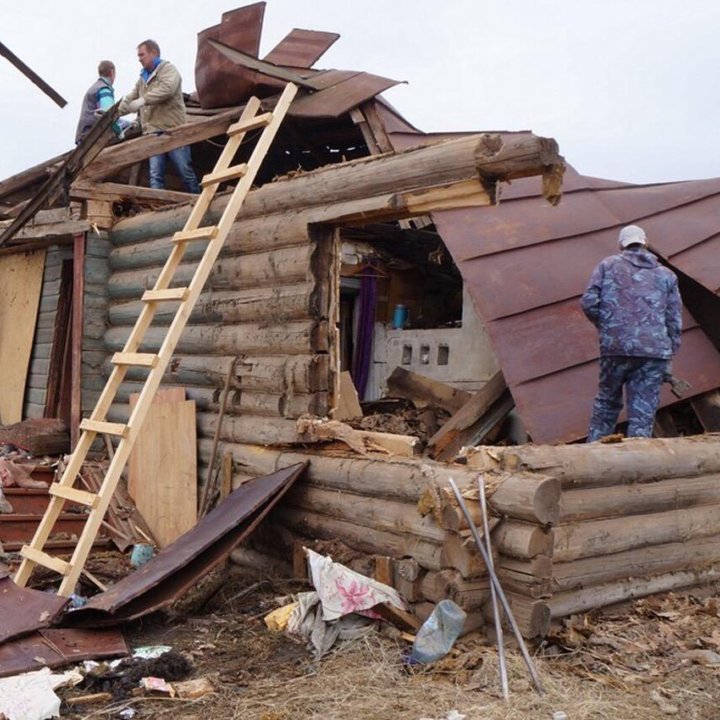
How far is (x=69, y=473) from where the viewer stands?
7.39 meters

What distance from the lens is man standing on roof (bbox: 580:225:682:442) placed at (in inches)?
287

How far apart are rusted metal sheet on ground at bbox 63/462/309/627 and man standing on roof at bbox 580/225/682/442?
8.49ft

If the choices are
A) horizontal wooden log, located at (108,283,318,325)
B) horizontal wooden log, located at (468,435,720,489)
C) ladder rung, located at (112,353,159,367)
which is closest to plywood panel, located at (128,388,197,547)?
horizontal wooden log, located at (108,283,318,325)

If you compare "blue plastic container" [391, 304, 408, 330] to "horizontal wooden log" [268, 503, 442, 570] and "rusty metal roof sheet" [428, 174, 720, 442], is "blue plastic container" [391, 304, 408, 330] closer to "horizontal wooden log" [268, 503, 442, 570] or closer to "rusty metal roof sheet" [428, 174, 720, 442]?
"rusty metal roof sheet" [428, 174, 720, 442]

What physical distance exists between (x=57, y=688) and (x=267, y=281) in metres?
4.11

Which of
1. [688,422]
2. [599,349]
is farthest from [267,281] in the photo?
[688,422]

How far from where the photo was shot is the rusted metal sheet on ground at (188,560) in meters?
6.14

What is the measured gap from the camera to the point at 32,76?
10211 mm

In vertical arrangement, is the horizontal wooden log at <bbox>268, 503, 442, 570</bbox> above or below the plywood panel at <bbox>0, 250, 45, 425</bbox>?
below

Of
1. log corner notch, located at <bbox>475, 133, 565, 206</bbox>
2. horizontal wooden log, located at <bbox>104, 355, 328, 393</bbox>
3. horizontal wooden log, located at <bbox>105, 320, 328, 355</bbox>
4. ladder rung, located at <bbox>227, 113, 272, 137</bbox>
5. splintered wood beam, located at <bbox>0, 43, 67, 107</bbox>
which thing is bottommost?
horizontal wooden log, located at <bbox>104, 355, 328, 393</bbox>

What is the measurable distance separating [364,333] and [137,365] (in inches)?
195

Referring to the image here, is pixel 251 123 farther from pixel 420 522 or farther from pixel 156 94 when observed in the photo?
pixel 420 522

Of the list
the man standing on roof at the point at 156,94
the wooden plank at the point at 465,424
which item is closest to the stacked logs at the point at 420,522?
the wooden plank at the point at 465,424

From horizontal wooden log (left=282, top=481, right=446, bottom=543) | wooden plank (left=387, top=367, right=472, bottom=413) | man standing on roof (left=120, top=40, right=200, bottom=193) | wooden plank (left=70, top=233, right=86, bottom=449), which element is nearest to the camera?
horizontal wooden log (left=282, top=481, right=446, bottom=543)
